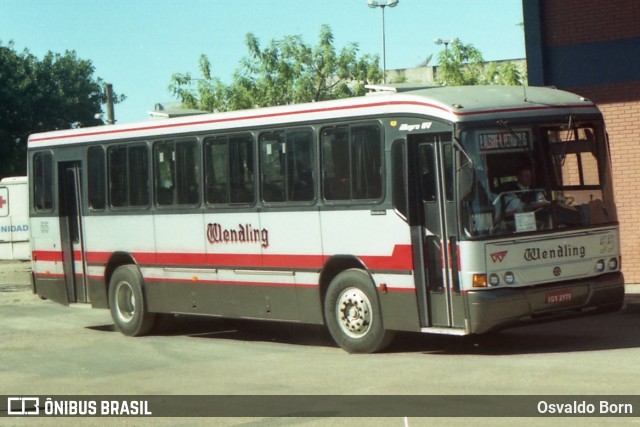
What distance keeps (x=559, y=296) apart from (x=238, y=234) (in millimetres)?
4618

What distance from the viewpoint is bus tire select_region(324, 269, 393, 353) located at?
14.1 metres

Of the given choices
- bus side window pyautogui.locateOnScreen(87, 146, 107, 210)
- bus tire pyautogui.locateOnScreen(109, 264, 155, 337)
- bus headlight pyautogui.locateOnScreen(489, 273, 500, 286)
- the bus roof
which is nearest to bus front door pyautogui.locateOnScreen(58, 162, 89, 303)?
bus side window pyautogui.locateOnScreen(87, 146, 107, 210)

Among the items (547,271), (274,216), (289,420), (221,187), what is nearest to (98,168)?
(221,187)

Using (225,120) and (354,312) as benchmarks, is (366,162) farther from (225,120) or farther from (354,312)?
(225,120)

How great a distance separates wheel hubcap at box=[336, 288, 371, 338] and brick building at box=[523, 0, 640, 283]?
8168 mm

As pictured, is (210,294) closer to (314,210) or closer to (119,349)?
(119,349)

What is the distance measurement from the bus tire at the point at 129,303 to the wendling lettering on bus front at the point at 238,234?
6.39ft

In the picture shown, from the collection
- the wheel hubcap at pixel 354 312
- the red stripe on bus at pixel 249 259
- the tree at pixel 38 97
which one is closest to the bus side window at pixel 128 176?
the red stripe on bus at pixel 249 259

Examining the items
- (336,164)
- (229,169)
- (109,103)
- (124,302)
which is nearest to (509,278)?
(336,164)

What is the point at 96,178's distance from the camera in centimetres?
1880

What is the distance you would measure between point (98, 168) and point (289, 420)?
9.85 metres

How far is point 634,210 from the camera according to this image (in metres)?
21.0

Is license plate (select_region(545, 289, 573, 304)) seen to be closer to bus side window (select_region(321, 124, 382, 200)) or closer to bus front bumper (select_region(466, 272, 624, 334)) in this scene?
bus front bumper (select_region(466, 272, 624, 334))

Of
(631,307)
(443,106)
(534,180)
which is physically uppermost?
(443,106)
